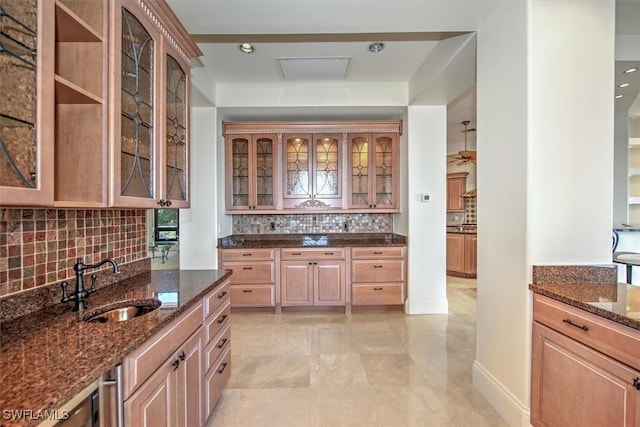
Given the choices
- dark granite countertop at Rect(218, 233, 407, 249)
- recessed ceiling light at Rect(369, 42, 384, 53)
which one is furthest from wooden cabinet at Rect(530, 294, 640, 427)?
recessed ceiling light at Rect(369, 42, 384, 53)

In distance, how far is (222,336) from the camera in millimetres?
2002

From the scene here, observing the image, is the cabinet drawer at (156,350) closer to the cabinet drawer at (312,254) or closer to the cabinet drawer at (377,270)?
the cabinet drawer at (312,254)

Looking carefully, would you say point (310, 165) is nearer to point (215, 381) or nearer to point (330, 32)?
point (330, 32)

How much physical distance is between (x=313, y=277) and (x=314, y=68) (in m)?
2.41

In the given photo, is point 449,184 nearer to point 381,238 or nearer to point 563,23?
point 381,238

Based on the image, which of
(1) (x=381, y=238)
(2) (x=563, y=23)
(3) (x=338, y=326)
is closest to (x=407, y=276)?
(1) (x=381, y=238)

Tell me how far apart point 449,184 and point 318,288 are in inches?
163

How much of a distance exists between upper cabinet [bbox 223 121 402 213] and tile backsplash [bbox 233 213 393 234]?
347 millimetres

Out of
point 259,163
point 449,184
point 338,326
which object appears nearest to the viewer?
point 338,326

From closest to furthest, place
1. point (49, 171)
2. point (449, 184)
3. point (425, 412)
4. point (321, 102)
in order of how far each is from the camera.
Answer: point (49, 171)
point (425, 412)
point (321, 102)
point (449, 184)

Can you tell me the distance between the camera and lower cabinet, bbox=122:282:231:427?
109cm

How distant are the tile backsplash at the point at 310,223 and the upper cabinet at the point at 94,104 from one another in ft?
7.30

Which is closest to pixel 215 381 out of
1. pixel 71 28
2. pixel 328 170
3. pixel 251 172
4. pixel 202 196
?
pixel 71 28

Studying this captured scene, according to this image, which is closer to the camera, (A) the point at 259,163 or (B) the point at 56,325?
(B) the point at 56,325
